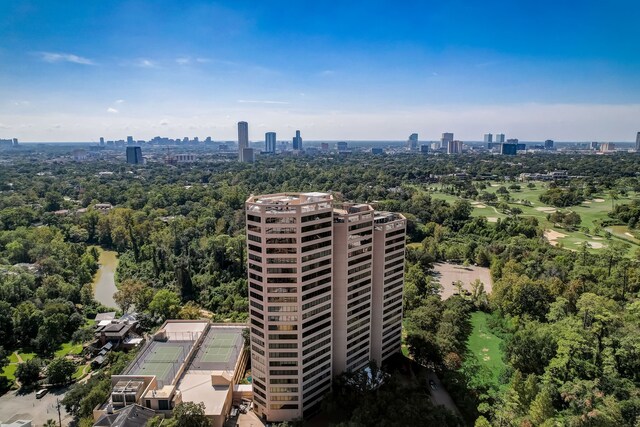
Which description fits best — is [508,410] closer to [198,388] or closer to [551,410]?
[551,410]

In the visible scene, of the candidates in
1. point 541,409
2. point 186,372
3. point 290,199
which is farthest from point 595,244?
point 186,372

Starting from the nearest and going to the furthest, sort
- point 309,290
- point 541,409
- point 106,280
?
point 541,409
point 309,290
point 106,280

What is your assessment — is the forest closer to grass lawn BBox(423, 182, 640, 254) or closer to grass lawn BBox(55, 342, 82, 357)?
grass lawn BBox(55, 342, 82, 357)

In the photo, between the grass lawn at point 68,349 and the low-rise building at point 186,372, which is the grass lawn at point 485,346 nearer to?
the low-rise building at point 186,372

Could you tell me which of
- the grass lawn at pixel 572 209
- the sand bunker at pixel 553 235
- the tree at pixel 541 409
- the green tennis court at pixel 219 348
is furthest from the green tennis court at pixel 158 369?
the sand bunker at pixel 553 235

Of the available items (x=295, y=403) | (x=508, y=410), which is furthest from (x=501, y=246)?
(x=295, y=403)

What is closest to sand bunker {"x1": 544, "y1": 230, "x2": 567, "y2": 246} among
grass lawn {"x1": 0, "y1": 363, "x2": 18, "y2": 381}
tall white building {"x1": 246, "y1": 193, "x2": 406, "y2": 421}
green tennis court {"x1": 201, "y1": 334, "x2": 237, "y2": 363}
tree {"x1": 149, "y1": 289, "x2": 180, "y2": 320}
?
tall white building {"x1": 246, "y1": 193, "x2": 406, "y2": 421}

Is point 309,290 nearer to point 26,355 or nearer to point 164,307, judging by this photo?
point 164,307
